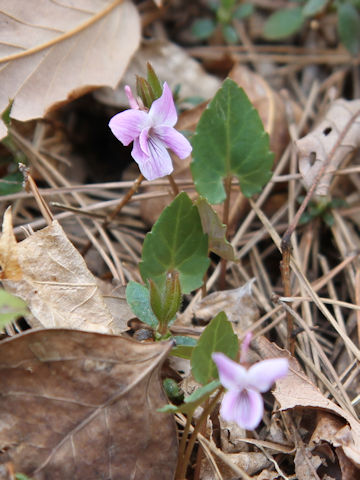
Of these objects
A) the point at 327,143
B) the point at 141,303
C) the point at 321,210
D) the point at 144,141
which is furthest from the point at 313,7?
the point at 141,303

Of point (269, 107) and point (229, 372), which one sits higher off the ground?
point (269, 107)

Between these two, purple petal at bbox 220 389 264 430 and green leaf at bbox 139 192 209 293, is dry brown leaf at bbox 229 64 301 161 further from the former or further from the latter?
purple petal at bbox 220 389 264 430

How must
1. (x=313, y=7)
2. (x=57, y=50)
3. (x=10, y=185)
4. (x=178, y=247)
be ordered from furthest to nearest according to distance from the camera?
(x=313, y=7) → (x=57, y=50) → (x=10, y=185) → (x=178, y=247)

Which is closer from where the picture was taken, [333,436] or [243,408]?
[243,408]

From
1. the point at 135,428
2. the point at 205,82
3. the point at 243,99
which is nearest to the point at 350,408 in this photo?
the point at 135,428

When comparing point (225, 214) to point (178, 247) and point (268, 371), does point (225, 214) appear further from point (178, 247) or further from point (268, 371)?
point (268, 371)

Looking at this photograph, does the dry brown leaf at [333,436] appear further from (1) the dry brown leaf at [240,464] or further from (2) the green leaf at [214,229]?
(2) the green leaf at [214,229]

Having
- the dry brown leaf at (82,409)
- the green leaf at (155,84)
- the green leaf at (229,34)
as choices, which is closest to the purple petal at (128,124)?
the green leaf at (155,84)

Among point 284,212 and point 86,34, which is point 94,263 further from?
point 86,34
